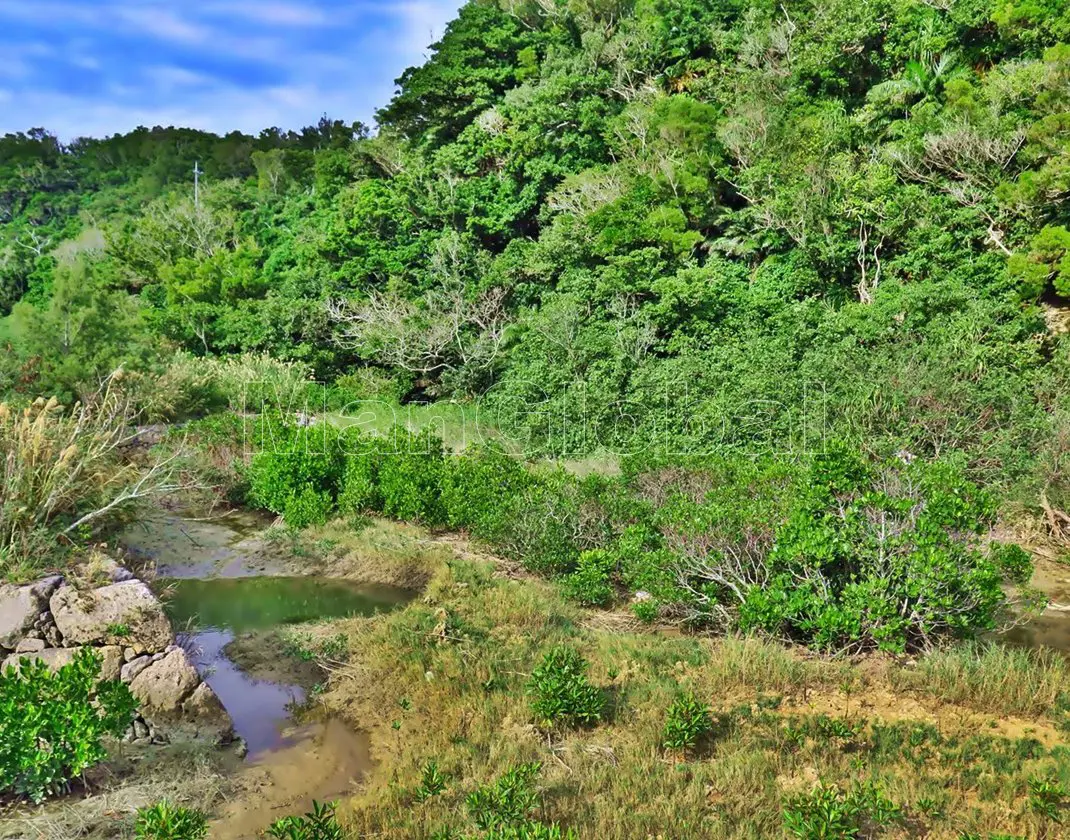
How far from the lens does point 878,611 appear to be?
5.79 m

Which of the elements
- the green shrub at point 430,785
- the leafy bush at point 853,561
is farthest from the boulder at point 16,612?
the leafy bush at point 853,561

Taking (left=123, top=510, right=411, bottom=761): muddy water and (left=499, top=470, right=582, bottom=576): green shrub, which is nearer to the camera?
(left=123, top=510, right=411, bottom=761): muddy water

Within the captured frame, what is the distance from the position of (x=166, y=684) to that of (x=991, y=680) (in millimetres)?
6049

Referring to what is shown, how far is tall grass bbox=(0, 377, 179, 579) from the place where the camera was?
6.10 metres

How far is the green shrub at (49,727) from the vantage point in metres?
3.95

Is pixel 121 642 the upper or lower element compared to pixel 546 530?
lower

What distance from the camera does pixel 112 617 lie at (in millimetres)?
5711

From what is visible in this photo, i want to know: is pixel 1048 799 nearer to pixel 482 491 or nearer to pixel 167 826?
pixel 167 826

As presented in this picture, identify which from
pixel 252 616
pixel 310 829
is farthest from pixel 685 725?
pixel 252 616

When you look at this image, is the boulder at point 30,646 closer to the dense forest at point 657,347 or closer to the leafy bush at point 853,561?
the dense forest at point 657,347

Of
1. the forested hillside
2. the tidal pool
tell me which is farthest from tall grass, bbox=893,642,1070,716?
the forested hillside

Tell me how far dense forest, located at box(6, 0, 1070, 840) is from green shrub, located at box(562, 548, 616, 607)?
7cm

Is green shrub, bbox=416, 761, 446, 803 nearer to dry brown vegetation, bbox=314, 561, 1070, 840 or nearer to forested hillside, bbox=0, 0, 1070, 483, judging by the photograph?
dry brown vegetation, bbox=314, 561, 1070, 840

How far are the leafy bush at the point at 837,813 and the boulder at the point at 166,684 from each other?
4277 millimetres
